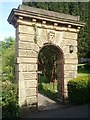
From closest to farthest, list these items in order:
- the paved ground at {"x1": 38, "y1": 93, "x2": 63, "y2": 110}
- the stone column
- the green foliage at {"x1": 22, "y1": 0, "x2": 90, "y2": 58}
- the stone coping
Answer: the stone coping
the stone column
the paved ground at {"x1": 38, "y1": 93, "x2": 63, "y2": 110}
the green foliage at {"x1": 22, "y1": 0, "x2": 90, "y2": 58}

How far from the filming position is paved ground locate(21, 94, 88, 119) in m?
9.89

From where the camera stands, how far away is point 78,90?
11.9m

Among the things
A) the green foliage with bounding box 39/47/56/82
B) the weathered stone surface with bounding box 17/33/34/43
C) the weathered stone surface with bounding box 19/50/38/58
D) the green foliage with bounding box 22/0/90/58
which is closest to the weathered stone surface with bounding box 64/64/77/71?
the weathered stone surface with bounding box 19/50/38/58

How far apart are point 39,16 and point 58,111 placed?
4.61 m

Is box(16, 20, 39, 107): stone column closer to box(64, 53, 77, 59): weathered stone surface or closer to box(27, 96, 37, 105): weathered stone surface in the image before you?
box(27, 96, 37, 105): weathered stone surface

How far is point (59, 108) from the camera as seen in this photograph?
11.5 m

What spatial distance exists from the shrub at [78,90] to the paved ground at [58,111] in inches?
20.2

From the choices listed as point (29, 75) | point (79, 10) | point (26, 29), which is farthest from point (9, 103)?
point (79, 10)

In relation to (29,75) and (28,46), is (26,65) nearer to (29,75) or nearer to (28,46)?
(29,75)

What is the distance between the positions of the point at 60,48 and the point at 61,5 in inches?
545

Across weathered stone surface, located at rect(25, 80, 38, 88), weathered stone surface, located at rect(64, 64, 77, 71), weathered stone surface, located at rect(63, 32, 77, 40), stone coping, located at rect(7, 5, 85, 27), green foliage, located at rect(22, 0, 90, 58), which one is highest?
green foliage, located at rect(22, 0, 90, 58)

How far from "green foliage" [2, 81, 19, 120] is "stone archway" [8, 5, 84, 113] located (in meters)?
1.13

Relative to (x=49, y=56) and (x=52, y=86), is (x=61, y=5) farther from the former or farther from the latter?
(x=52, y=86)

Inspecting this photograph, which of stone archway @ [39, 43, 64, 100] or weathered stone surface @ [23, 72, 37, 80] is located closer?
weathered stone surface @ [23, 72, 37, 80]
